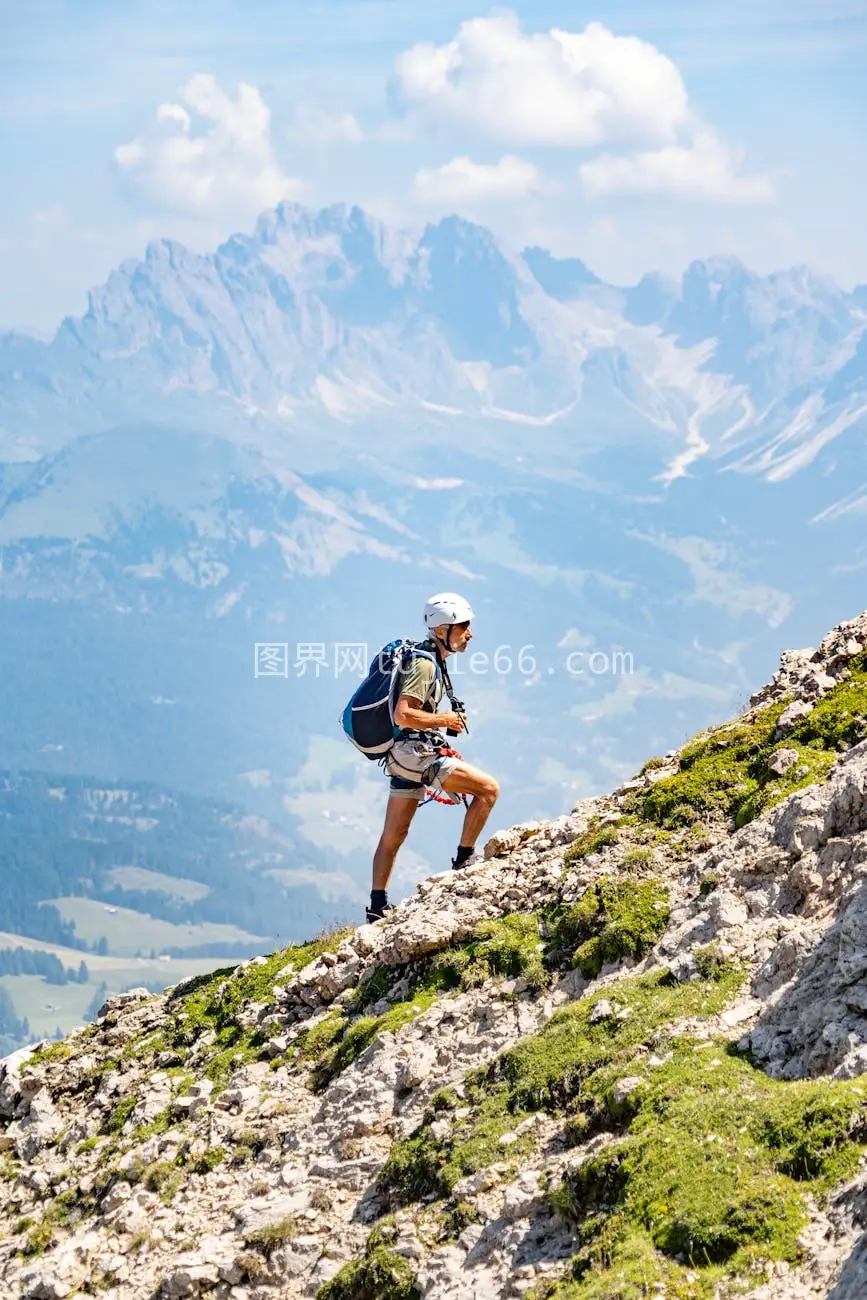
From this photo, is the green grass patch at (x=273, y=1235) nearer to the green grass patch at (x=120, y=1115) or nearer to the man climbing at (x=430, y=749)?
the green grass patch at (x=120, y=1115)

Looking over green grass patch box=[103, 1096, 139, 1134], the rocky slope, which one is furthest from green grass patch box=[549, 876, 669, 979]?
green grass patch box=[103, 1096, 139, 1134]

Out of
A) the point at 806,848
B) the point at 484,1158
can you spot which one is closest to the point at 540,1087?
the point at 484,1158

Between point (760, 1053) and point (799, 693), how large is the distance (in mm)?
6805

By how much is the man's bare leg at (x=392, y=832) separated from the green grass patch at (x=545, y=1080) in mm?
5161

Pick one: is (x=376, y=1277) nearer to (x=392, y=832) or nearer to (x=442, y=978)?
(x=442, y=978)

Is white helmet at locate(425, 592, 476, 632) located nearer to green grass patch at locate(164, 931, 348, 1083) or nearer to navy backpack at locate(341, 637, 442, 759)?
navy backpack at locate(341, 637, 442, 759)

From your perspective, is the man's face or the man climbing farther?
Result: the man's face

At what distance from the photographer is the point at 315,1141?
11.2m

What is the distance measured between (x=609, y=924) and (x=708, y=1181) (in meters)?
4.21

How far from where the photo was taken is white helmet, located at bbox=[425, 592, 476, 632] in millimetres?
15195

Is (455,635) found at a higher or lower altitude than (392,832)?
higher

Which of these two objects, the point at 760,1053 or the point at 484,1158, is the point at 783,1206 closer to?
the point at 760,1053

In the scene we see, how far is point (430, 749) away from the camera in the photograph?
15336mm

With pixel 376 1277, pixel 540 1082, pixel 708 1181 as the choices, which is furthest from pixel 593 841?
pixel 708 1181
